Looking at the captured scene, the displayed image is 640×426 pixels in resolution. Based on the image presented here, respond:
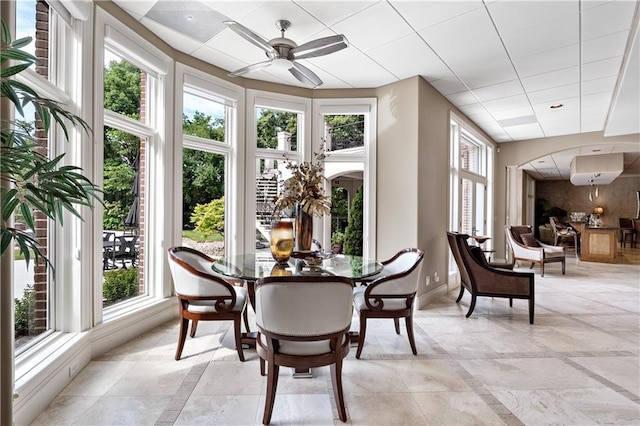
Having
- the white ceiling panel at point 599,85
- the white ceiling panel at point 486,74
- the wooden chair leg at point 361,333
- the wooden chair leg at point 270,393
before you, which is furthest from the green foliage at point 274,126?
the white ceiling panel at point 599,85

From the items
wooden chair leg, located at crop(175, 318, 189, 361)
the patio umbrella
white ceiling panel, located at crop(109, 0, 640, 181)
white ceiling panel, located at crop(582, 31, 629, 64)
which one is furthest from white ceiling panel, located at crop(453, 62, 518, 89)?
wooden chair leg, located at crop(175, 318, 189, 361)

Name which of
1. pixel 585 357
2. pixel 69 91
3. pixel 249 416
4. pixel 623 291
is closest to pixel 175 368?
pixel 249 416

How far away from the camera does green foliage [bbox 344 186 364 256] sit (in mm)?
4930

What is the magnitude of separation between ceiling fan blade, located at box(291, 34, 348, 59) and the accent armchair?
2778 mm

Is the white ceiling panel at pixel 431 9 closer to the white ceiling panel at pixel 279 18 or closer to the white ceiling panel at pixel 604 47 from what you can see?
the white ceiling panel at pixel 279 18

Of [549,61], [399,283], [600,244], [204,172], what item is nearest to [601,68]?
[549,61]

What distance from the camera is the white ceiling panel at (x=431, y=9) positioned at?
2777mm

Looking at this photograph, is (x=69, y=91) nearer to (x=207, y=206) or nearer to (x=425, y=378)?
(x=207, y=206)

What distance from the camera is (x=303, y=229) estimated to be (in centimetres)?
304

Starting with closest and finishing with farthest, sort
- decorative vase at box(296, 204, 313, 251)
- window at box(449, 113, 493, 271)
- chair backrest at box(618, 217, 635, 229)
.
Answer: decorative vase at box(296, 204, 313, 251)
window at box(449, 113, 493, 271)
chair backrest at box(618, 217, 635, 229)

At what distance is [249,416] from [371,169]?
11.3 feet

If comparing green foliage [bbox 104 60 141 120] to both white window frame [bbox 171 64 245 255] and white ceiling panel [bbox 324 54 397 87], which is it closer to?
white window frame [bbox 171 64 245 255]

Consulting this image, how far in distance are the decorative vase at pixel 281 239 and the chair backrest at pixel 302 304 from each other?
95 cm

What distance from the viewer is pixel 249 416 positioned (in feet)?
6.73
